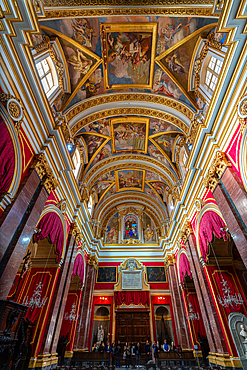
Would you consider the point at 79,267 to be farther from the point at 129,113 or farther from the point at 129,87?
the point at 129,87

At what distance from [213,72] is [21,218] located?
9477 millimetres

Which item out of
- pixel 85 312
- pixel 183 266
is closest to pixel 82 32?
pixel 183 266

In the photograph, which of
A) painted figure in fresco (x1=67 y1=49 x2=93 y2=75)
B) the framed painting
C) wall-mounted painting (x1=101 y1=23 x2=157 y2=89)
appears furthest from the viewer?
the framed painting

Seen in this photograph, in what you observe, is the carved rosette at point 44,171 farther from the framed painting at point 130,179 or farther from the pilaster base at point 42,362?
the framed painting at point 130,179

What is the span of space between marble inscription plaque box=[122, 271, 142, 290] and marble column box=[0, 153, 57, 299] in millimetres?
12283

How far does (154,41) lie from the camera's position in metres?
9.09

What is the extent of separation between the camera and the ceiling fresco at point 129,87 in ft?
28.2

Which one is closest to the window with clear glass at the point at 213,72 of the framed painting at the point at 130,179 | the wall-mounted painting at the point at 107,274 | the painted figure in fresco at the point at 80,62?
the painted figure in fresco at the point at 80,62

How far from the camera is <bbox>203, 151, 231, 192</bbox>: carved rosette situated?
302 inches

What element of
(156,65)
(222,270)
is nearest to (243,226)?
(222,270)

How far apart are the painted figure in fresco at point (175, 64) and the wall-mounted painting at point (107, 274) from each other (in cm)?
1589

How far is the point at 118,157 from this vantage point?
15.7 metres

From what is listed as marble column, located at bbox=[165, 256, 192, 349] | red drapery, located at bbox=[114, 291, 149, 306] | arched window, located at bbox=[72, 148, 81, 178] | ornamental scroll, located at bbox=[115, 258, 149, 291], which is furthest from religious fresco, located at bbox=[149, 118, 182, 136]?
red drapery, located at bbox=[114, 291, 149, 306]

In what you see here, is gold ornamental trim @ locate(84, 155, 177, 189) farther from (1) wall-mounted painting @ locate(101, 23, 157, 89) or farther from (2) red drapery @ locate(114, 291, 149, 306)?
(2) red drapery @ locate(114, 291, 149, 306)
